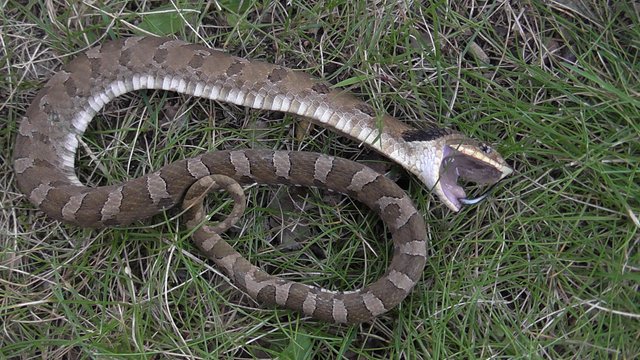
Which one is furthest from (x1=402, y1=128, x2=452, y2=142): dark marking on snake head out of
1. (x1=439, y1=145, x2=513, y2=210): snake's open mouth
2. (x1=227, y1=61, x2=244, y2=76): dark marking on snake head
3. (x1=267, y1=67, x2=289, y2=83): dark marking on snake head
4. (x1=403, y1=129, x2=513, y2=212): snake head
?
(x1=227, y1=61, x2=244, y2=76): dark marking on snake head

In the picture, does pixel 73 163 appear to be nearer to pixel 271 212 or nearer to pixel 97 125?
pixel 97 125

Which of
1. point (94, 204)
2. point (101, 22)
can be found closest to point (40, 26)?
point (101, 22)

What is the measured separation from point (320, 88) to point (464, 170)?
4.74 ft

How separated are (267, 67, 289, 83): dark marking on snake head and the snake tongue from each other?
1.53 meters

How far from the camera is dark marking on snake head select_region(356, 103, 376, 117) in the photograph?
4754 millimetres

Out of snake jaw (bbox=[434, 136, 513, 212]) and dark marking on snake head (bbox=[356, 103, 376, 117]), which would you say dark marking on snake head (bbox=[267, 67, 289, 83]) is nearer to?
dark marking on snake head (bbox=[356, 103, 376, 117])

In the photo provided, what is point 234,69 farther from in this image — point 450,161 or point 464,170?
point 464,170

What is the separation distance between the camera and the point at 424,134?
184 inches

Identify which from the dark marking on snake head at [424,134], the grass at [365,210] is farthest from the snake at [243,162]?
the grass at [365,210]

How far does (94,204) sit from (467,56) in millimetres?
3508

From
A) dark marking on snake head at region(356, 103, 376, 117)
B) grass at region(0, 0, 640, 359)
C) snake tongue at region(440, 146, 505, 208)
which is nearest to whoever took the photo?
grass at region(0, 0, 640, 359)

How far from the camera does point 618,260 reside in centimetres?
446

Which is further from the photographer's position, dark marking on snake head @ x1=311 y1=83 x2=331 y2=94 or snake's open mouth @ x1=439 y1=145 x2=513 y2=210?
dark marking on snake head @ x1=311 y1=83 x2=331 y2=94

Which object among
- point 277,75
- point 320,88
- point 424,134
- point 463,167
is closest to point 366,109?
point 320,88
